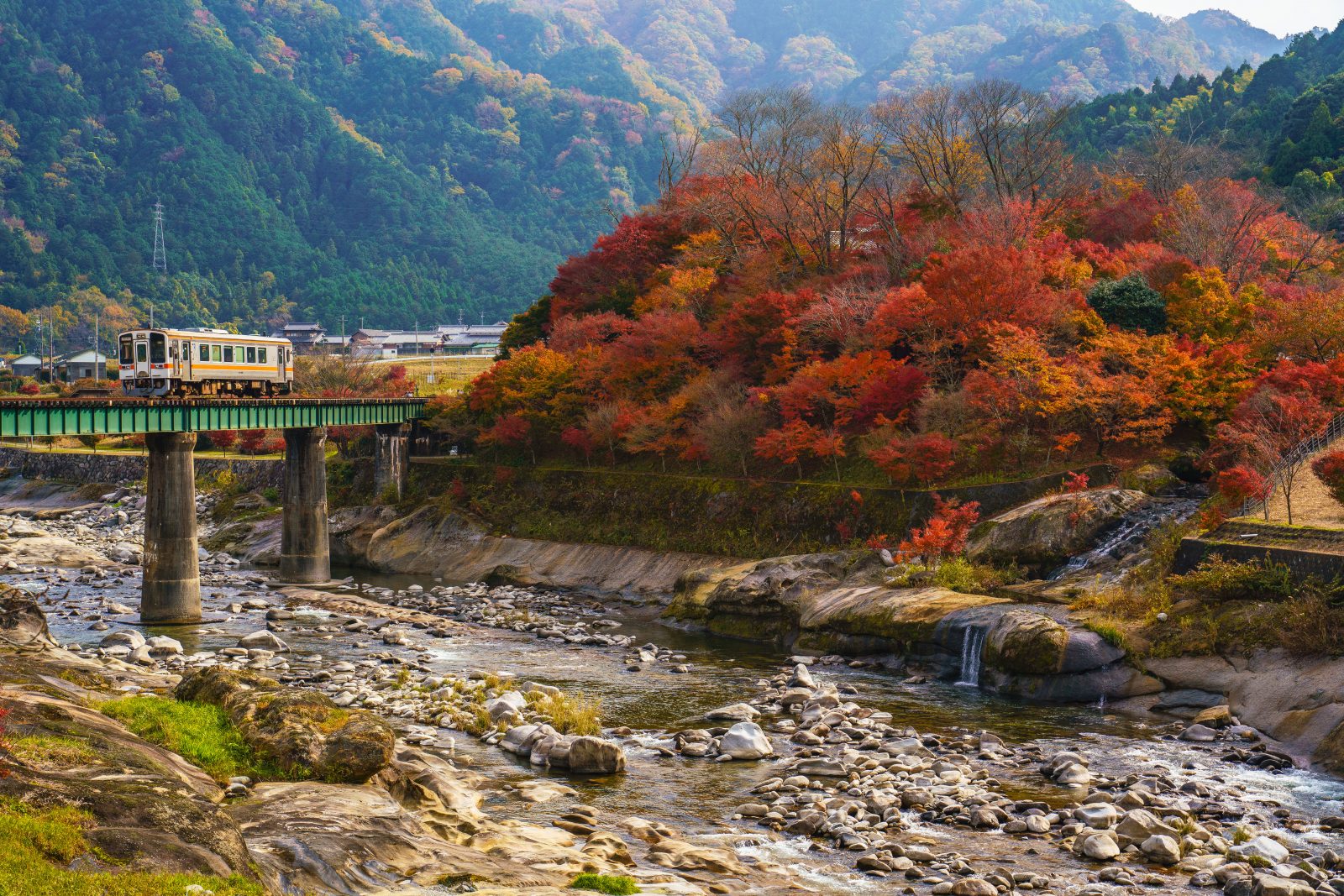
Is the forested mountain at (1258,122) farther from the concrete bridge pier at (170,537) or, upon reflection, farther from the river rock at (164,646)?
the river rock at (164,646)

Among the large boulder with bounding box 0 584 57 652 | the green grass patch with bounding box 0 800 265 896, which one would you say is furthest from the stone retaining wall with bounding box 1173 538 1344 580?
the large boulder with bounding box 0 584 57 652

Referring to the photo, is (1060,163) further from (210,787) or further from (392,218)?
(392,218)

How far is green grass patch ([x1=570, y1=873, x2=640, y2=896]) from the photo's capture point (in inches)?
667

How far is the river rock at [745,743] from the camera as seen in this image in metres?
26.6

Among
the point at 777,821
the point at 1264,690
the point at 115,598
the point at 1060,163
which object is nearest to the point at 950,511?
the point at 1264,690

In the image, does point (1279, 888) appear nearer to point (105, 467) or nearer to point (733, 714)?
point (733, 714)

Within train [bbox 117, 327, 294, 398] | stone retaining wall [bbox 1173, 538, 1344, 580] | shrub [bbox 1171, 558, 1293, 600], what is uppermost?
train [bbox 117, 327, 294, 398]

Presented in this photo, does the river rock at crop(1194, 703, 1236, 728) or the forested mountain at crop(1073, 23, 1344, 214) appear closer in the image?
the river rock at crop(1194, 703, 1236, 728)

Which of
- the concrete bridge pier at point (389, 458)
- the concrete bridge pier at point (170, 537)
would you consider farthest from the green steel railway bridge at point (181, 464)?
the concrete bridge pier at point (389, 458)

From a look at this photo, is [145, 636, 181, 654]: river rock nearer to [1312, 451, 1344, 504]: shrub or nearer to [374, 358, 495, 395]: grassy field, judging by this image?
[1312, 451, 1344, 504]: shrub

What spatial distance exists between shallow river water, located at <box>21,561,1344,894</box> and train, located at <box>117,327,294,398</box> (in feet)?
30.1

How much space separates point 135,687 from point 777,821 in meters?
15.1

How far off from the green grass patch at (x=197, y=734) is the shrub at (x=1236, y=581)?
2499 centimetres

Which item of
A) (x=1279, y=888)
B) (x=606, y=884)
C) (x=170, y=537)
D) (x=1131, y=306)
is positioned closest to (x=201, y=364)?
(x=170, y=537)
